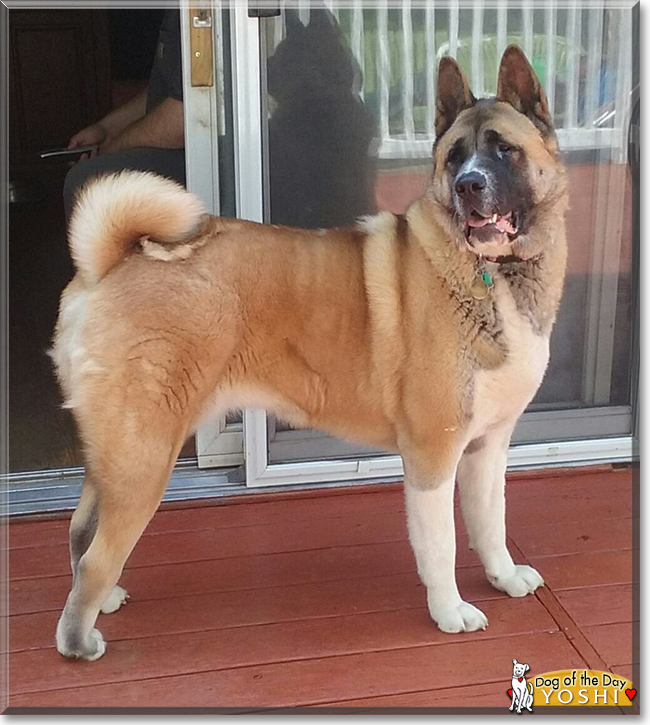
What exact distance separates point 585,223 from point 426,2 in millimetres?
970

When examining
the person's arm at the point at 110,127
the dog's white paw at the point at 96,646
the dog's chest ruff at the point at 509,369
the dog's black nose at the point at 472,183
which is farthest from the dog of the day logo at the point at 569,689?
the person's arm at the point at 110,127

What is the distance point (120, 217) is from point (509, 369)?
1.01 meters

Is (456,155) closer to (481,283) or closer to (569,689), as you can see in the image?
(481,283)

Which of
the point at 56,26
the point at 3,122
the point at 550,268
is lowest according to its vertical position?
the point at 550,268

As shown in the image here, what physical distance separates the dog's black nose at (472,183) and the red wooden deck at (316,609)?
1126 millimetres

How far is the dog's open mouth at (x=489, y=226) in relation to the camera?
2.02 meters

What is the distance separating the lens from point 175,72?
296 cm

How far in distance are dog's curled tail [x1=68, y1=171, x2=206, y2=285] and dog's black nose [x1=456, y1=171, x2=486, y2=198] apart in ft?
2.17

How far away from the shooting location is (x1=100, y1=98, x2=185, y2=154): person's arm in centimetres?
297

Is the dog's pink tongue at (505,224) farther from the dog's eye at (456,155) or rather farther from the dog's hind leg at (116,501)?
the dog's hind leg at (116,501)

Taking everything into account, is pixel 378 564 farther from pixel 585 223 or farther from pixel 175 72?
pixel 175 72

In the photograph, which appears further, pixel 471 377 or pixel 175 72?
pixel 175 72

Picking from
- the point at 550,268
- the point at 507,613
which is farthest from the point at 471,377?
the point at 507,613

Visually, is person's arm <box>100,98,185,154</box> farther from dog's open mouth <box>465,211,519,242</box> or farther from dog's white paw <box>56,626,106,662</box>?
dog's white paw <box>56,626,106,662</box>
